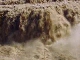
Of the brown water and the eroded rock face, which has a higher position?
the eroded rock face

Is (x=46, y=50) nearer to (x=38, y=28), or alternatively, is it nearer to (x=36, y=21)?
(x=38, y=28)

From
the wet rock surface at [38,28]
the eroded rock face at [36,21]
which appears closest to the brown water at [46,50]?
the wet rock surface at [38,28]

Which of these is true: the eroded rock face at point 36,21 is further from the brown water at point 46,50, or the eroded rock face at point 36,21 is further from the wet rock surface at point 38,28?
the brown water at point 46,50

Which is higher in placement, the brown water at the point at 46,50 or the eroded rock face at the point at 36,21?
the eroded rock face at the point at 36,21

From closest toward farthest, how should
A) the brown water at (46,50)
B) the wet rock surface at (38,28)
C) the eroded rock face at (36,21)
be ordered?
the brown water at (46,50) → the wet rock surface at (38,28) → the eroded rock face at (36,21)

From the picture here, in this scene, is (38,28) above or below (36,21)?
below

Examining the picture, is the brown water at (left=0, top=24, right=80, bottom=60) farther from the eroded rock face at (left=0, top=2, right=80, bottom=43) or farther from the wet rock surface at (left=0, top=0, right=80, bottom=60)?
the eroded rock face at (left=0, top=2, right=80, bottom=43)

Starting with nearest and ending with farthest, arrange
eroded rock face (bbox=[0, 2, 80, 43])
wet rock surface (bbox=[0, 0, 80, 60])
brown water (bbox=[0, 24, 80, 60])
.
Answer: brown water (bbox=[0, 24, 80, 60]) < wet rock surface (bbox=[0, 0, 80, 60]) < eroded rock face (bbox=[0, 2, 80, 43])

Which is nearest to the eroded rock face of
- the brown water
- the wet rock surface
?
the wet rock surface

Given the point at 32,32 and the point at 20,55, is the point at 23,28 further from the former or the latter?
the point at 20,55

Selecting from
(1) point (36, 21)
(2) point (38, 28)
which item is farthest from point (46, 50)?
(1) point (36, 21)

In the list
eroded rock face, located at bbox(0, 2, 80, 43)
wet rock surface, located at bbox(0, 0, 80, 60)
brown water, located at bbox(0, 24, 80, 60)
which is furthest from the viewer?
eroded rock face, located at bbox(0, 2, 80, 43)
